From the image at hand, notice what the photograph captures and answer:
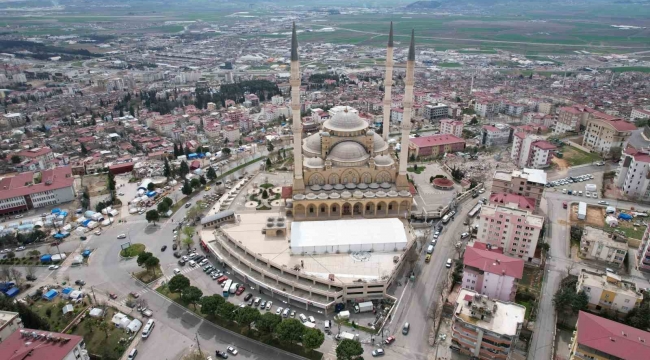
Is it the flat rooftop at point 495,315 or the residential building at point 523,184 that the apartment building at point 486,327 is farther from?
the residential building at point 523,184

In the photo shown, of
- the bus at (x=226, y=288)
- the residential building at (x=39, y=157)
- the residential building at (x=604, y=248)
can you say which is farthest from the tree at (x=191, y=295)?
the residential building at (x=39, y=157)

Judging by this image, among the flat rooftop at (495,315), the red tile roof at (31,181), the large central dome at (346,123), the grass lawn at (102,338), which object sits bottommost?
the grass lawn at (102,338)

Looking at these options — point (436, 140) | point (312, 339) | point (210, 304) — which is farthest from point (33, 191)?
point (436, 140)

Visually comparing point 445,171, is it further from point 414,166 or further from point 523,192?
point 523,192

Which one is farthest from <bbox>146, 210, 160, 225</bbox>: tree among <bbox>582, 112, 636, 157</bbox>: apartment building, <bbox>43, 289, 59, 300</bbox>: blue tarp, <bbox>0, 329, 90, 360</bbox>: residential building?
<bbox>582, 112, 636, 157</bbox>: apartment building

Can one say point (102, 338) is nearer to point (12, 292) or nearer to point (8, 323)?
point (8, 323)

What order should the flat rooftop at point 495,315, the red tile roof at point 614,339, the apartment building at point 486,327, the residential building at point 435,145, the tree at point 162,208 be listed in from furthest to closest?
the residential building at point 435,145 → the tree at point 162,208 → the flat rooftop at point 495,315 → the apartment building at point 486,327 → the red tile roof at point 614,339

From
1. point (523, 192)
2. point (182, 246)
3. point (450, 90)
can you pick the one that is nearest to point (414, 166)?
point (523, 192)

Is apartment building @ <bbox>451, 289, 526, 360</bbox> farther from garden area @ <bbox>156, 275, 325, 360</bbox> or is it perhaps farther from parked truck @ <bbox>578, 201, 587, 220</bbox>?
parked truck @ <bbox>578, 201, 587, 220</bbox>
